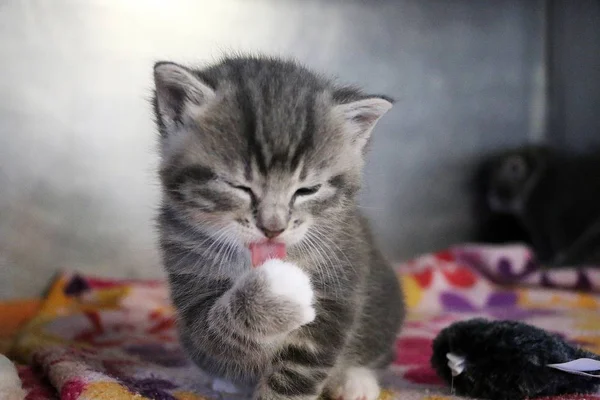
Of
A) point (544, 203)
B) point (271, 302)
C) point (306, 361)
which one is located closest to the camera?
point (271, 302)

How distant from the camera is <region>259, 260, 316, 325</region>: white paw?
1.01 metres

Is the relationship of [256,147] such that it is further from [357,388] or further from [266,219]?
[357,388]

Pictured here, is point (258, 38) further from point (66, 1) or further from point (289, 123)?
point (289, 123)

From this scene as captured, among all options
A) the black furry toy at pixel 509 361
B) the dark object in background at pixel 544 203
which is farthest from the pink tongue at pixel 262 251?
the dark object in background at pixel 544 203

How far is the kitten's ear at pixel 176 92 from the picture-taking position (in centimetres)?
112

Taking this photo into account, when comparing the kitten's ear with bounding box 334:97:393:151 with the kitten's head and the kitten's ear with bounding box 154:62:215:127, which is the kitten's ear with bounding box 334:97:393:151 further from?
the kitten's ear with bounding box 154:62:215:127

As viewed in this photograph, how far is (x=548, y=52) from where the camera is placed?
2.77m

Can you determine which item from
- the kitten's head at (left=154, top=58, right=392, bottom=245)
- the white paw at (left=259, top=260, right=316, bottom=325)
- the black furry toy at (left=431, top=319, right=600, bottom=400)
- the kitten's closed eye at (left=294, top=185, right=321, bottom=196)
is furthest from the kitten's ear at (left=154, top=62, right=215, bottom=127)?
the black furry toy at (left=431, top=319, right=600, bottom=400)

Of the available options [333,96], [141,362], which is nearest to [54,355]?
[141,362]

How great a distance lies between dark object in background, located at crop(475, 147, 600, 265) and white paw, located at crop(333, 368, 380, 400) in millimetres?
1408

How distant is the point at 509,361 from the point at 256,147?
0.58 metres

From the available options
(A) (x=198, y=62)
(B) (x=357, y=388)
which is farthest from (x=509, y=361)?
(A) (x=198, y=62)

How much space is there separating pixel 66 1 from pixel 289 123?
1.22 m

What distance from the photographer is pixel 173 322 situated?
5.36 feet
